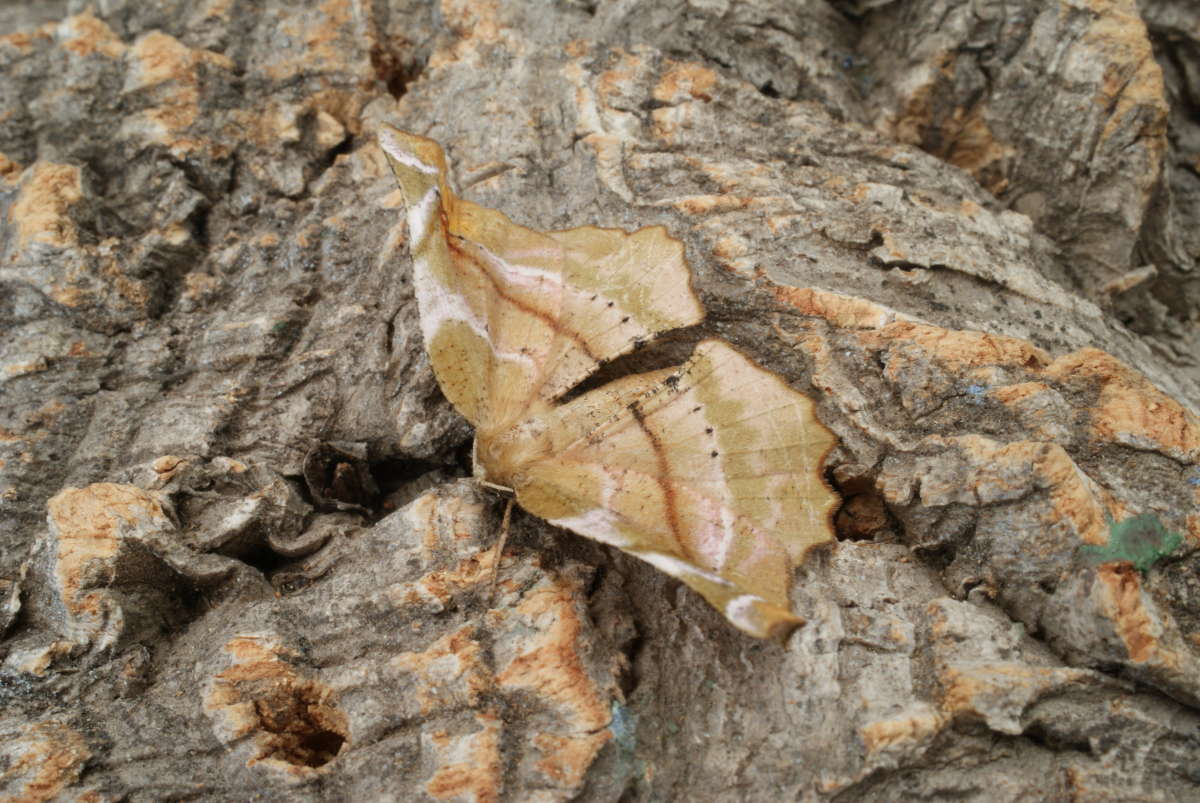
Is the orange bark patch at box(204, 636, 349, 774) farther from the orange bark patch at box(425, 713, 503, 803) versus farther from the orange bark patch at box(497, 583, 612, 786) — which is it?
the orange bark patch at box(497, 583, 612, 786)

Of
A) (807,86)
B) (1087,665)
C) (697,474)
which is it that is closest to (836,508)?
(697,474)

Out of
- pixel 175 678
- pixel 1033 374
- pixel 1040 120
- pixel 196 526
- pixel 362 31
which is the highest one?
pixel 362 31

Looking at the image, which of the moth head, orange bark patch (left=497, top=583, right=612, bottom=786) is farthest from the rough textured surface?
the moth head

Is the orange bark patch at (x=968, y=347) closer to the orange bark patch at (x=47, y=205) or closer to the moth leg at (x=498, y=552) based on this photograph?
the moth leg at (x=498, y=552)

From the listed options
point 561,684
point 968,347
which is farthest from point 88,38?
point 968,347

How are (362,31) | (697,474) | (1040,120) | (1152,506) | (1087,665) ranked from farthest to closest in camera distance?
(362,31)
(1040,120)
(697,474)
(1152,506)
(1087,665)

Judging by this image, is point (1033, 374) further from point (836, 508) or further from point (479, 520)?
point (479, 520)
